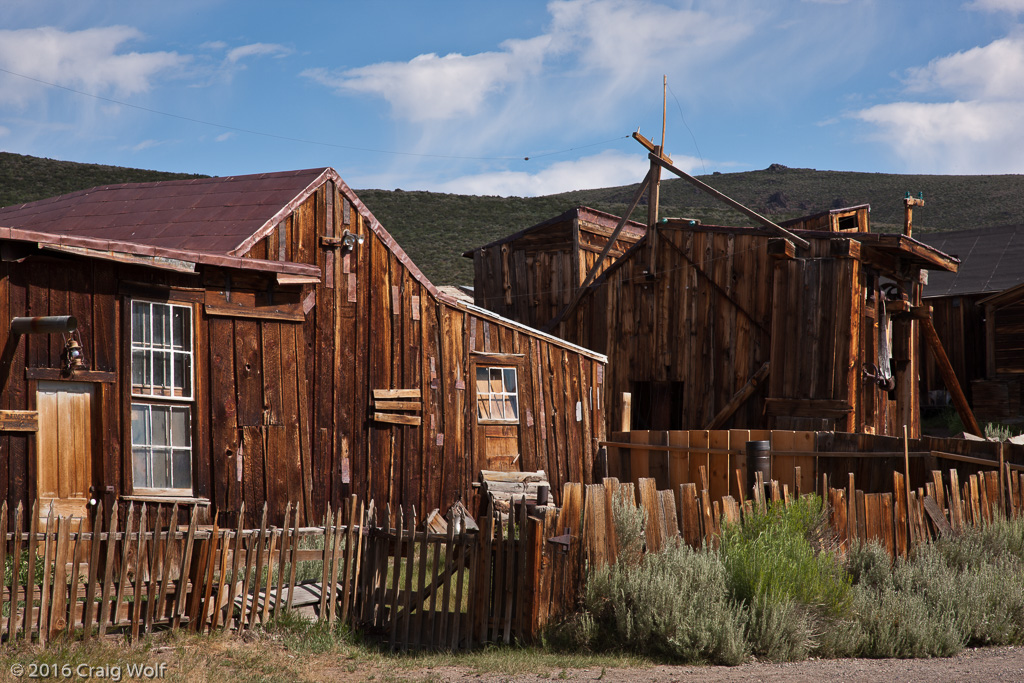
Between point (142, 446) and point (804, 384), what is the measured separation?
985 cm

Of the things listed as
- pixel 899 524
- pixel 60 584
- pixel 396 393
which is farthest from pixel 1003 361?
pixel 60 584

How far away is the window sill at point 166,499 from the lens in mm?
8836

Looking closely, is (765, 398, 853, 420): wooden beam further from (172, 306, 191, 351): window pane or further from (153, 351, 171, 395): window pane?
(153, 351, 171, 395): window pane

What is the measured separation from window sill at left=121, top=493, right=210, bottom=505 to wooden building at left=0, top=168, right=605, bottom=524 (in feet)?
0.10

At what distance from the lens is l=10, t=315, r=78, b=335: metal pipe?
25.7ft

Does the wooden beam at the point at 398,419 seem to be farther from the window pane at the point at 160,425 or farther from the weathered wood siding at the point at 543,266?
the weathered wood siding at the point at 543,266

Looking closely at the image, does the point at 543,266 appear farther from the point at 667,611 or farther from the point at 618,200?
the point at 618,200

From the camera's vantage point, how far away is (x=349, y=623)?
772cm

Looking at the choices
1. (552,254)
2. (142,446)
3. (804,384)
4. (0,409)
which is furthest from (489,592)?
(552,254)

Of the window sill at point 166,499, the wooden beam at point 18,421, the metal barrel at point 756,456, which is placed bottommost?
the window sill at point 166,499

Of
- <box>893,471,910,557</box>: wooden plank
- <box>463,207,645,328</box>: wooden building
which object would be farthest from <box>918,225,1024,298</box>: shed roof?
<box>893,471,910,557</box>: wooden plank

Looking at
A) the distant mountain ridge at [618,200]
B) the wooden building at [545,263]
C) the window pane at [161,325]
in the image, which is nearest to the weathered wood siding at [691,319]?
the wooden building at [545,263]

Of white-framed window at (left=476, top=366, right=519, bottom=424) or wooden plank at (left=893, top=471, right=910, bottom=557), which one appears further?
white-framed window at (left=476, top=366, right=519, bottom=424)

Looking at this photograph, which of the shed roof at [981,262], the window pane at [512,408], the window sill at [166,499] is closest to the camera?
the window sill at [166,499]
